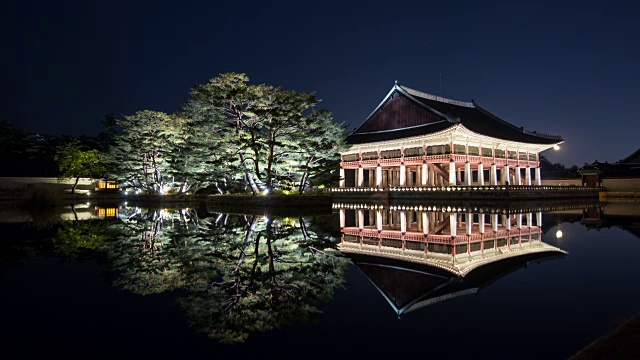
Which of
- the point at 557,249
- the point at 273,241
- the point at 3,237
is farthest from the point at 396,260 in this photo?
the point at 3,237

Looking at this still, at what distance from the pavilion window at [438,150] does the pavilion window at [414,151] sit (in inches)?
34.6

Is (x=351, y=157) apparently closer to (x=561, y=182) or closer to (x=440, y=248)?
(x=561, y=182)

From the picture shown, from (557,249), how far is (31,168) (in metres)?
66.6

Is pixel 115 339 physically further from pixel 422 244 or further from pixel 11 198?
pixel 11 198

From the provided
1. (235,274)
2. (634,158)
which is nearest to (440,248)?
(235,274)

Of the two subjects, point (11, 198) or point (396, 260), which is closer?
point (396, 260)

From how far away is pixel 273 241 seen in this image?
36.6ft

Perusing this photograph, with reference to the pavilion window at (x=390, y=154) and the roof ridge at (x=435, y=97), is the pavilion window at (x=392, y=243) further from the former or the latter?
the roof ridge at (x=435, y=97)

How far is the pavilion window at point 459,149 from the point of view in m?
36.4

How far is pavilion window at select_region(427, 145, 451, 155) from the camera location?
1444 inches

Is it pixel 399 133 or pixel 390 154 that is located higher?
pixel 399 133

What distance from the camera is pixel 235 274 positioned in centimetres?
691

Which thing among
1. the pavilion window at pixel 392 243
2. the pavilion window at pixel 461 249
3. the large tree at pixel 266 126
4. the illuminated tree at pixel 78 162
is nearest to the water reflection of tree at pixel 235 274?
the pavilion window at pixel 392 243

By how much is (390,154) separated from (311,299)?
37.6 m
